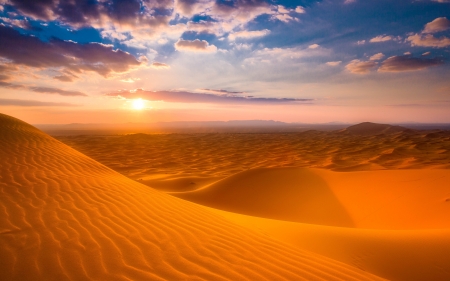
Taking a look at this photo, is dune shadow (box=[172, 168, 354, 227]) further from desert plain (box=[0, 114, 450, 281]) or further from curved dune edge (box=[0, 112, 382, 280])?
curved dune edge (box=[0, 112, 382, 280])

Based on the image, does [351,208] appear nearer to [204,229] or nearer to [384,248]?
[384,248]

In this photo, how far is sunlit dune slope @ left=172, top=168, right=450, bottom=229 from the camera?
20.4ft

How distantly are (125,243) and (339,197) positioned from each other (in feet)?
22.7

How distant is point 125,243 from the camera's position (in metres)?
2.84

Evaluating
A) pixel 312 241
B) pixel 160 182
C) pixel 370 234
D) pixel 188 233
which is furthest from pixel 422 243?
pixel 160 182

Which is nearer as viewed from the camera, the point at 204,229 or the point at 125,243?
the point at 125,243

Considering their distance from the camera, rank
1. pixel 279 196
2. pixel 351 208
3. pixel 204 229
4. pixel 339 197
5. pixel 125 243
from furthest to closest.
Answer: pixel 279 196 → pixel 339 197 → pixel 351 208 → pixel 204 229 → pixel 125 243

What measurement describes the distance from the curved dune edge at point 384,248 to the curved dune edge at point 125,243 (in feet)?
1.51

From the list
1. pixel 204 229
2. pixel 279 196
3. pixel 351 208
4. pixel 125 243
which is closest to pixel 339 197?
pixel 351 208

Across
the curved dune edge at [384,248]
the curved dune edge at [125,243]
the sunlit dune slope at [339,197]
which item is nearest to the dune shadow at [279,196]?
the sunlit dune slope at [339,197]

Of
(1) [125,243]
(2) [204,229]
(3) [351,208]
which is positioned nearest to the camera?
(1) [125,243]

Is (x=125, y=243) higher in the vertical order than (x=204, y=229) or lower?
higher

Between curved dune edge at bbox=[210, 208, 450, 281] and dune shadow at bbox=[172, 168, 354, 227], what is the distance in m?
2.31

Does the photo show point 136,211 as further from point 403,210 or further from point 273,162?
point 273,162
